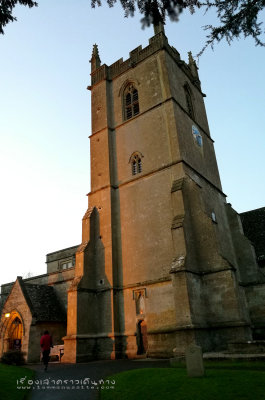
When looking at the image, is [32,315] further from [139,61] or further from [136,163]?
[139,61]

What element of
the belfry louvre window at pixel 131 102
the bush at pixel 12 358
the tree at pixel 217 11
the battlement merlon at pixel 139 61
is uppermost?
the battlement merlon at pixel 139 61

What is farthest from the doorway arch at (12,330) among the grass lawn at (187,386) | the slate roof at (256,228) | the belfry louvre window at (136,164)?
the slate roof at (256,228)

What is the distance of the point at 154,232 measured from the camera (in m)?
19.3

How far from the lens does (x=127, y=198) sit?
21.8 m

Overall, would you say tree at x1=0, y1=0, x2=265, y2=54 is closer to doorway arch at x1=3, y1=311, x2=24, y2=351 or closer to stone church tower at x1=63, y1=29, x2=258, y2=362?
stone church tower at x1=63, y1=29, x2=258, y2=362

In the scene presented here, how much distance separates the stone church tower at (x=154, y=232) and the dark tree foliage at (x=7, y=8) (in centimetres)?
1239

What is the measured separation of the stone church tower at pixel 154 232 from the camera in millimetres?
15727

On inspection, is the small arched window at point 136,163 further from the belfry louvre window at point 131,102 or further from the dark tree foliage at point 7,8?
the dark tree foliage at point 7,8

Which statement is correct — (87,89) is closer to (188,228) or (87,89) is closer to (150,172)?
(150,172)

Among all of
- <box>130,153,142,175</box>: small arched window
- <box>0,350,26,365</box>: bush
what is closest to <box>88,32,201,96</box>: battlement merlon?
<box>130,153,142,175</box>: small arched window

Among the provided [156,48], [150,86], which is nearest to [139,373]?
[150,86]

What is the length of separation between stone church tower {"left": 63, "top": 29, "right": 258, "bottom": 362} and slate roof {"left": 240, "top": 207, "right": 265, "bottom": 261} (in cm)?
214

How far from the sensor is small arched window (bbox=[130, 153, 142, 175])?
A: 2227 cm

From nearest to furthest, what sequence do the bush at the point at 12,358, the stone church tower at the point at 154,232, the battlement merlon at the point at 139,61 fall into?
the stone church tower at the point at 154,232 < the bush at the point at 12,358 < the battlement merlon at the point at 139,61
